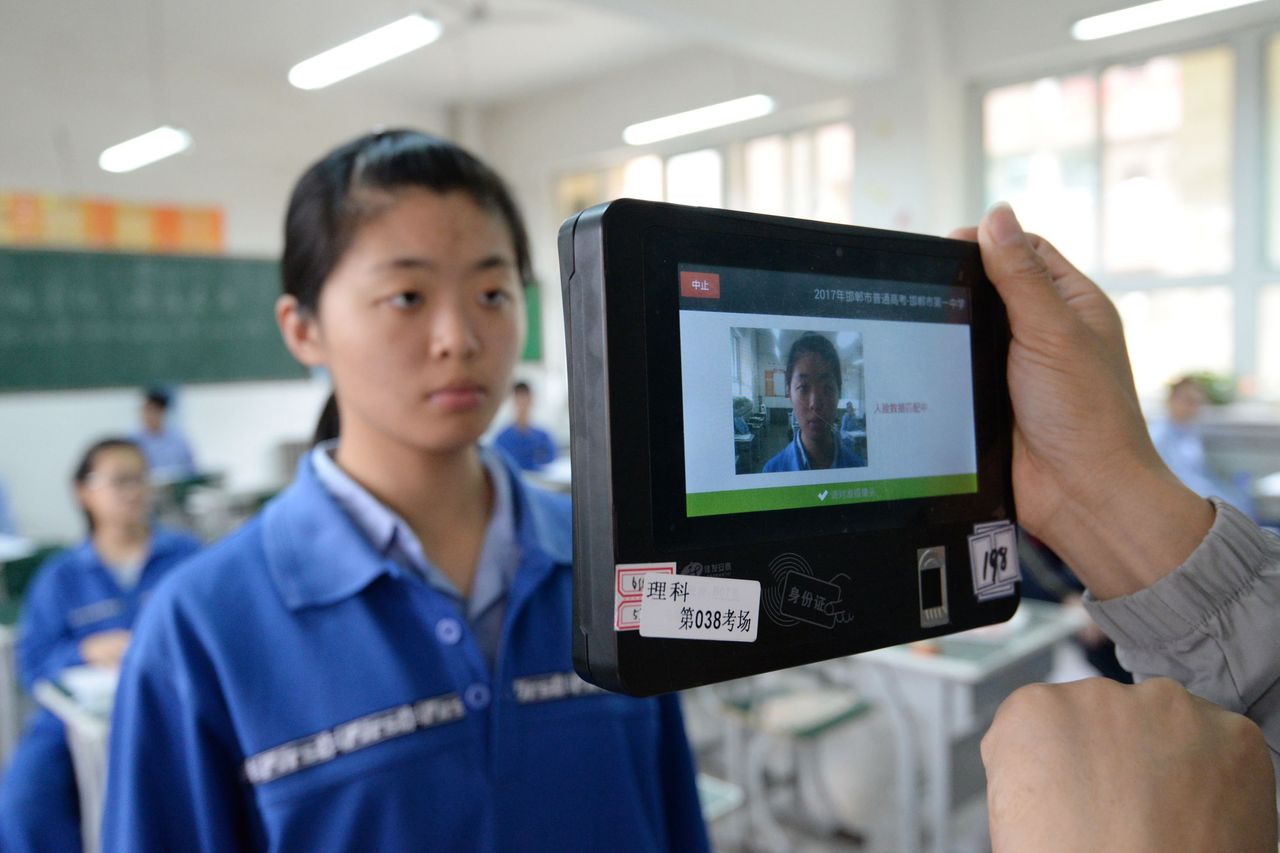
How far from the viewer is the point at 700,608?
545 millimetres

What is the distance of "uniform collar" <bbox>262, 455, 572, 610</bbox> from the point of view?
3.10 ft

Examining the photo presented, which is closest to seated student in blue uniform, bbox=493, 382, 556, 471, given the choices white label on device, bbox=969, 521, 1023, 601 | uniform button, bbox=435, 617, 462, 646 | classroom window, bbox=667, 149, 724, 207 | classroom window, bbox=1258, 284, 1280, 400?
classroom window, bbox=667, 149, 724, 207

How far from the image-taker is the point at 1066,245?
20.7 ft

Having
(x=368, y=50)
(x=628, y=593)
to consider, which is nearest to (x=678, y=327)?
(x=628, y=593)

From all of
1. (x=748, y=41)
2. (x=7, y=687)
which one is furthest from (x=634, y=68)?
(x=7, y=687)

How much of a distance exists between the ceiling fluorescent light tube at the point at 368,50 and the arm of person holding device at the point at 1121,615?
419cm

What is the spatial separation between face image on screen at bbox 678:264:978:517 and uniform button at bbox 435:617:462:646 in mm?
499

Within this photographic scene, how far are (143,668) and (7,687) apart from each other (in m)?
3.16

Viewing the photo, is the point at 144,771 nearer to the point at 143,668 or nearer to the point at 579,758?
the point at 143,668

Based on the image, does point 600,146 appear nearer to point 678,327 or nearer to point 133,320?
point 133,320

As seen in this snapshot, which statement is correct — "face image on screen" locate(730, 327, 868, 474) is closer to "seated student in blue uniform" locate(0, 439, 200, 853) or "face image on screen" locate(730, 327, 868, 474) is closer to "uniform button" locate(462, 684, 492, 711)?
"uniform button" locate(462, 684, 492, 711)

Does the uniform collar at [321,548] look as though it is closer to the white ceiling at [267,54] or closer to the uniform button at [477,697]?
the uniform button at [477,697]

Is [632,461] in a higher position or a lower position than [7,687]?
higher

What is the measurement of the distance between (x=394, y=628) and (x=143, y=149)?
6390 mm
